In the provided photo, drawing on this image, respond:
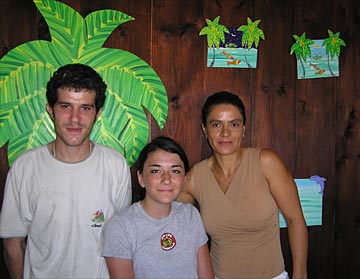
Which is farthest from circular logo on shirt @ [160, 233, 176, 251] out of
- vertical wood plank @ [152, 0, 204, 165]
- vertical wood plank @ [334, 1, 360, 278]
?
vertical wood plank @ [334, 1, 360, 278]

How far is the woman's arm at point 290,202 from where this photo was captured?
1426 millimetres

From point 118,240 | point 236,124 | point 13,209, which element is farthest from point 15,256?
point 236,124

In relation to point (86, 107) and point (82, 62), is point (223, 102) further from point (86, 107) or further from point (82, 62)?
point (82, 62)

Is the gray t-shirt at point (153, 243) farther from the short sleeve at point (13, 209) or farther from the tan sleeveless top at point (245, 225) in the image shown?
the short sleeve at point (13, 209)

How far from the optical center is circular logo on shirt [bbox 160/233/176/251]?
48.9 inches

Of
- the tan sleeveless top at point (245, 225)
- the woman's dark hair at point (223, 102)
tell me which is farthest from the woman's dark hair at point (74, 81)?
the tan sleeveless top at point (245, 225)

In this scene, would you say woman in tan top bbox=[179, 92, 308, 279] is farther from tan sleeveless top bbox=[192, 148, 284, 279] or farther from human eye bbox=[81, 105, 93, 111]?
human eye bbox=[81, 105, 93, 111]

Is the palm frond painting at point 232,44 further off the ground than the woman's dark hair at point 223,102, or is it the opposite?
the palm frond painting at point 232,44

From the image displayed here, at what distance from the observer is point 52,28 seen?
1.69 meters

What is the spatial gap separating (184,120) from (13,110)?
87 centimetres

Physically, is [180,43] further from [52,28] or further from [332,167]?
[332,167]

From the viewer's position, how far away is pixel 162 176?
1.27 m

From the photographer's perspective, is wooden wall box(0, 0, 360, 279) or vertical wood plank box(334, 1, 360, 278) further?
vertical wood plank box(334, 1, 360, 278)

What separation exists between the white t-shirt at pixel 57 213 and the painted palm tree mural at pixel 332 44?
1.45m
